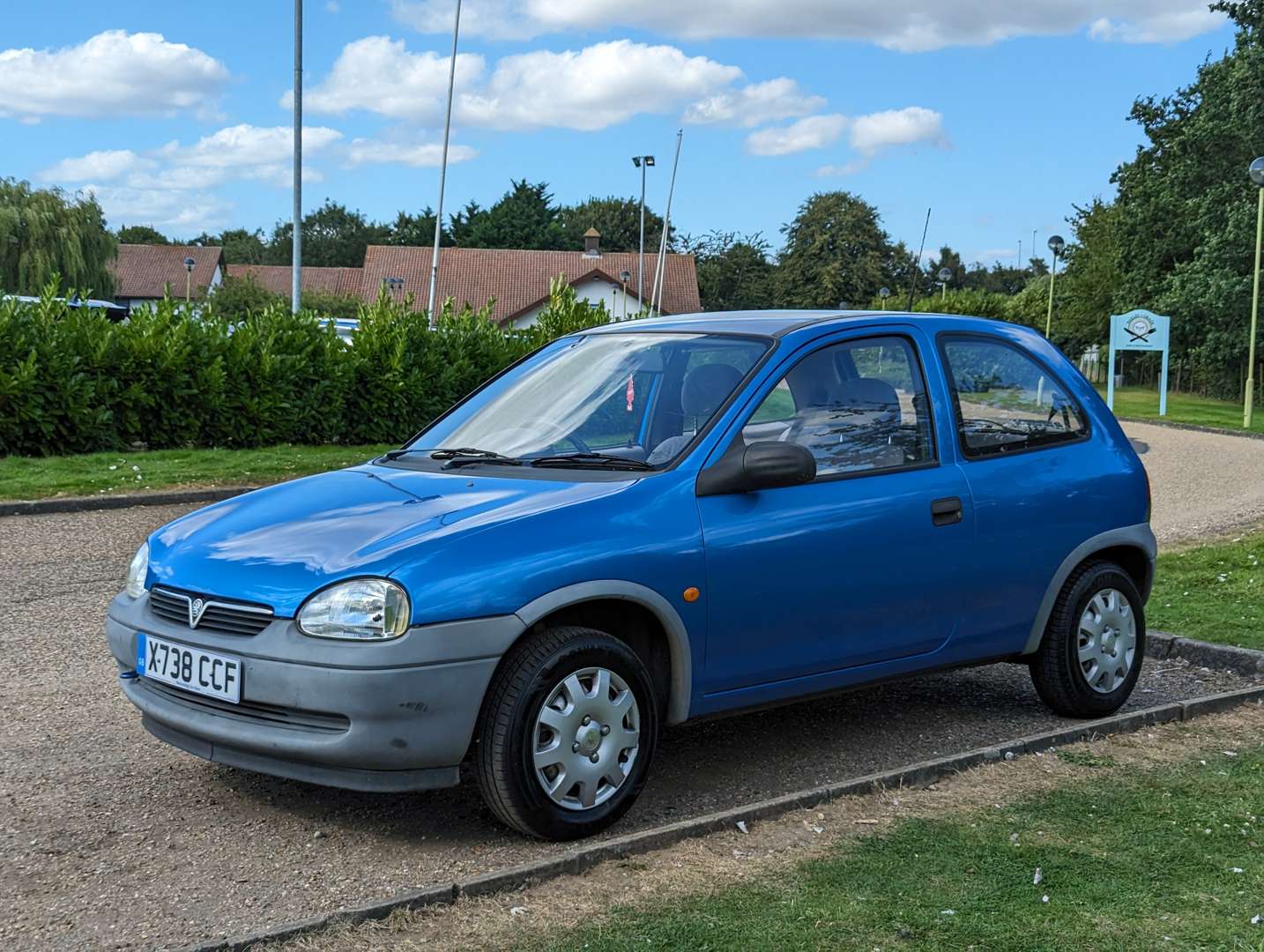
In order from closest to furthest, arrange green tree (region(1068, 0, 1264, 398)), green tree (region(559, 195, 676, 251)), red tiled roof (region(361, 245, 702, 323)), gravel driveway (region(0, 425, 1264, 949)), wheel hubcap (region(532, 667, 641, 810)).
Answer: gravel driveway (region(0, 425, 1264, 949)), wheel hubcap (region(532, 667, 641, 810)), green tree (region(1068, 0, 1264, 398)), red tiled roof (region(361, 245, 702, 323)), green tree (region(559, 195, 676, 251))

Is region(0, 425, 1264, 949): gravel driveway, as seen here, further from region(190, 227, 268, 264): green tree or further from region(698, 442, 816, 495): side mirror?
region(190, 227, 268, 264): green tree

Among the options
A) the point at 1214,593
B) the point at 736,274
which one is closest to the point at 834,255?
the point at 736,274

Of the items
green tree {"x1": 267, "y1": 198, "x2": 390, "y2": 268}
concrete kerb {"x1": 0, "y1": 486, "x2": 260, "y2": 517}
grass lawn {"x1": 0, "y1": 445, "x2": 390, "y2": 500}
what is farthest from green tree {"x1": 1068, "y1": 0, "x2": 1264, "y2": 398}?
green tree {"x1": 267, "y1": 198, "x2": 390, "y2": 268}

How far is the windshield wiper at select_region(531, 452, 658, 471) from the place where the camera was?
210 inches

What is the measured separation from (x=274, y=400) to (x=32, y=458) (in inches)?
140

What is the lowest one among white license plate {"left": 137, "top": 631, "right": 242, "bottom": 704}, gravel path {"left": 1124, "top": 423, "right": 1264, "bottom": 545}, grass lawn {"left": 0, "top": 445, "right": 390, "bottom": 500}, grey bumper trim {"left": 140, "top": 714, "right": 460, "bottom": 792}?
grass lawn {"left": 0, "top": 445, "right": 390, "bottom": 500}

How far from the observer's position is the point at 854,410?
5805mm

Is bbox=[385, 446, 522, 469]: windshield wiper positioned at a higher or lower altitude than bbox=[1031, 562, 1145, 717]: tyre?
higher

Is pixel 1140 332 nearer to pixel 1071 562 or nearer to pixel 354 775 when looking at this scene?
pixel 1071 562

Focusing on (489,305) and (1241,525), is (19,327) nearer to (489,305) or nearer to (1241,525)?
(489,305)

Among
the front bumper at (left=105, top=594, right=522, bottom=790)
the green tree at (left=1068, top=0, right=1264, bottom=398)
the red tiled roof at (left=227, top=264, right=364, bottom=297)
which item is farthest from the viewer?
the red tiled roof at (left=227, top=264, right=364, bottom=297)

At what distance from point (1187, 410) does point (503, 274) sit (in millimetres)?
62511

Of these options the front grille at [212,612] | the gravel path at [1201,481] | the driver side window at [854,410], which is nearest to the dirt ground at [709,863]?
the front grille at [212,612]

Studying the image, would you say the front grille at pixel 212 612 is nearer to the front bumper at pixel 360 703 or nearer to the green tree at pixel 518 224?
the front bumper at pixel 360 703
